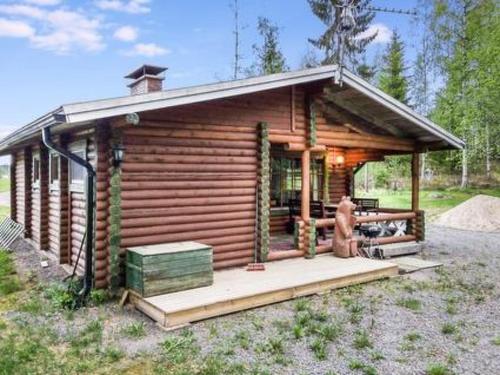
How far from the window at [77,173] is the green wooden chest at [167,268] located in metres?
1.87

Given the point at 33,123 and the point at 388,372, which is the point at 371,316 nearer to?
the point at 388,372

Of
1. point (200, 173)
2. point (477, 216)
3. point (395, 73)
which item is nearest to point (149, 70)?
point (200, 173)

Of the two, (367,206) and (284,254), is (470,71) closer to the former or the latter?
(367,206)

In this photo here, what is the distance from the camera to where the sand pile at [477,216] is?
14.5 meters

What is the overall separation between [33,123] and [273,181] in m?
6.21

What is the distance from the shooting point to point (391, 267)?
24.6 ft

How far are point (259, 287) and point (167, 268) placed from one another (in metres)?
1.36

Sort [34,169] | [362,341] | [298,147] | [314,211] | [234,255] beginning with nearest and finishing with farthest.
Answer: [362,341] < [234,255] < [298,147] < [314,211] < [34,169]

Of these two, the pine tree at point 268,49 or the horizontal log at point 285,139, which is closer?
the horizontal log at point 285,139

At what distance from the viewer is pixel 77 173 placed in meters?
7.32

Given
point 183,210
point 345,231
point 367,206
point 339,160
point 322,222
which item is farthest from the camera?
point 339,160

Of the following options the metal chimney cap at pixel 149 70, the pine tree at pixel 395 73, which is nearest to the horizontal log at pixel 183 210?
the metal chimney cap at pixel 149 70

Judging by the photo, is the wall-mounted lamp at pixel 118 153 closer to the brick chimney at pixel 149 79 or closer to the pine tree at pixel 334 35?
the brick chimney at pixel 149 79

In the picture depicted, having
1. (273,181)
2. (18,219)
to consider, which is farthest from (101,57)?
(273,181)
